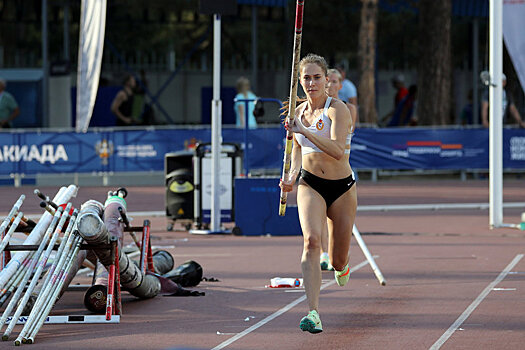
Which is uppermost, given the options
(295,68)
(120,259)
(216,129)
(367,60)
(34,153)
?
(295,68)

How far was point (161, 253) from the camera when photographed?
11.5m

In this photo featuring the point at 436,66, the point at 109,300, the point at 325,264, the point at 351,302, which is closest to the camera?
the point at 109,300

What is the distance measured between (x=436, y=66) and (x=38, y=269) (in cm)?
2233

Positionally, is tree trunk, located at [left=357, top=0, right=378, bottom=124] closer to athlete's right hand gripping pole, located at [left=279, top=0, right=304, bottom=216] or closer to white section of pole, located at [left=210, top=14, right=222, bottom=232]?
white section of pole, located at [left=210, top=14, right=222, bottom=232]

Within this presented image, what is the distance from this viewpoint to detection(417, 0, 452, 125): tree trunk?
29.6 meters

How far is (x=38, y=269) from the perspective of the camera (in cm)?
867

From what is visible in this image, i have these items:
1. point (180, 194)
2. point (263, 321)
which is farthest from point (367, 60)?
point (263, 321)

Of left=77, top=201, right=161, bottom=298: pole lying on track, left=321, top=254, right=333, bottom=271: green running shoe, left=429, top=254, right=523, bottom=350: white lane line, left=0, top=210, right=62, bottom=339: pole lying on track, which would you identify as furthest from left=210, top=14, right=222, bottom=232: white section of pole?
left=0, top=210, right=62, bottom=339: pole lying on track

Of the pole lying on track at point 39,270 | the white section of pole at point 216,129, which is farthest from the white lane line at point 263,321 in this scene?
the white section of pole at point 216,129

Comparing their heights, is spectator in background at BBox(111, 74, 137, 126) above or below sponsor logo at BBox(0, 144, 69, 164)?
above

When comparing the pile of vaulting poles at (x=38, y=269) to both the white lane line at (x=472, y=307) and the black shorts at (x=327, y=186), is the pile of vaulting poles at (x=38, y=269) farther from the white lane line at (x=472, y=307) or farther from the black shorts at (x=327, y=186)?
the white lane line at (x=472, y=307)

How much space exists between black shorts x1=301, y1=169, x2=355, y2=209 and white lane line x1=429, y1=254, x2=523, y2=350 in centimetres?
139

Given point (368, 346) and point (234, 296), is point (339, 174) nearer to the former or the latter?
point (368, 346)

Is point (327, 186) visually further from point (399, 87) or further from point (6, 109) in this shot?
point (399, 87)
